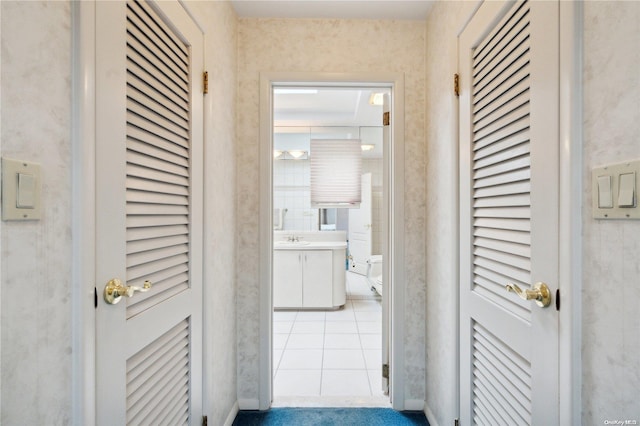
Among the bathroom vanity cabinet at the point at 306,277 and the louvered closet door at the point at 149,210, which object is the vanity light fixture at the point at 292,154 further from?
the louvered closet door at the point at 149,210

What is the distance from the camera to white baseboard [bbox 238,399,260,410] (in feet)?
6.26

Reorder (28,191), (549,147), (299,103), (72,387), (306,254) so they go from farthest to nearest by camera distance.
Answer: (299,103), (306,254), (549,147), (72,387), (28,191)

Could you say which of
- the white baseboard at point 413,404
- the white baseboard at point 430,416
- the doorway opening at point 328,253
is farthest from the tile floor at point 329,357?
the white baseboard at point 430,416

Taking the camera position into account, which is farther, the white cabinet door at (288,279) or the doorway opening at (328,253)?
the white cabinet door at (288,279)

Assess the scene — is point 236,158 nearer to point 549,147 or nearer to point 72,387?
point 72,387

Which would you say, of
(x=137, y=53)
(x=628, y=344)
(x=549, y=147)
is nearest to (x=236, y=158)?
(x=137, y=53)

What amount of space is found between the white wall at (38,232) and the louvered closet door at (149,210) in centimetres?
9

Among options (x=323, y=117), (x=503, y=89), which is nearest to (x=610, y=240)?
(x=503, y=89)

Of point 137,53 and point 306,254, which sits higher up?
point 137,53

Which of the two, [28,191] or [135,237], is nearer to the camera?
[28,191]

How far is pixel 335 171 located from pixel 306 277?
1391 millimetres

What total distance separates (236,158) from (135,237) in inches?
40.9

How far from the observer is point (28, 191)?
1.96 ft

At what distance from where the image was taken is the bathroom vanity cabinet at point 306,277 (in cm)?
376
